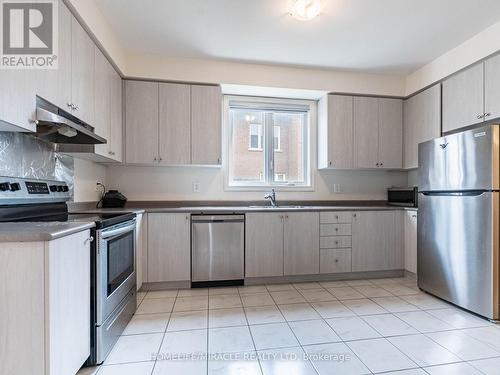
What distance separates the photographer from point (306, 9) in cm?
207

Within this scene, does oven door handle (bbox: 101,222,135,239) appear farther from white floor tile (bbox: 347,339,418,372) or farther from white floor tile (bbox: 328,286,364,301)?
white floor tile (bbox: 328,286,364,301)

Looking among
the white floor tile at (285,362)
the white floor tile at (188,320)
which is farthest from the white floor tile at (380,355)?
the white floor tile at (188,320)

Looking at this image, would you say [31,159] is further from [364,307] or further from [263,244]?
[364,307]

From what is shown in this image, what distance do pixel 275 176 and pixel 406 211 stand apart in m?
1.64

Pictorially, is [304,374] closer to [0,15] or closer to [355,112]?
[0,15]

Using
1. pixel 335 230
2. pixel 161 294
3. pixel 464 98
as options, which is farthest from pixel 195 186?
pixel 464 98

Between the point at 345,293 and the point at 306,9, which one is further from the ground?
the point at 306,9

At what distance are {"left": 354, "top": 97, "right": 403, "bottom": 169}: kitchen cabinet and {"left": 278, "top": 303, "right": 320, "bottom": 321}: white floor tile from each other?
6.20 ft

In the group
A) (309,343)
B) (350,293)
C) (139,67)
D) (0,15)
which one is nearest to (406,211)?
(350,293)

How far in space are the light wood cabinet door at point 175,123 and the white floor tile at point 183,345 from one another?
1.75 metres

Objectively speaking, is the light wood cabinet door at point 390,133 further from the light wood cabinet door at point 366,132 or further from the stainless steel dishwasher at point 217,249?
the stainless steel dishwasher at point 217,249

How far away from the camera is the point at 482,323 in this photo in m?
2.03

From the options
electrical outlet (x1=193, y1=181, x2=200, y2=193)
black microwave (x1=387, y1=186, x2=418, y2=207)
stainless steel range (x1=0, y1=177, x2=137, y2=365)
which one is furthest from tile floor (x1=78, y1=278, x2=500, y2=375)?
electrical outlet (x1=193, y1=181, x2=200, y2=193)

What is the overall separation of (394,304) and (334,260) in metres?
0.75
